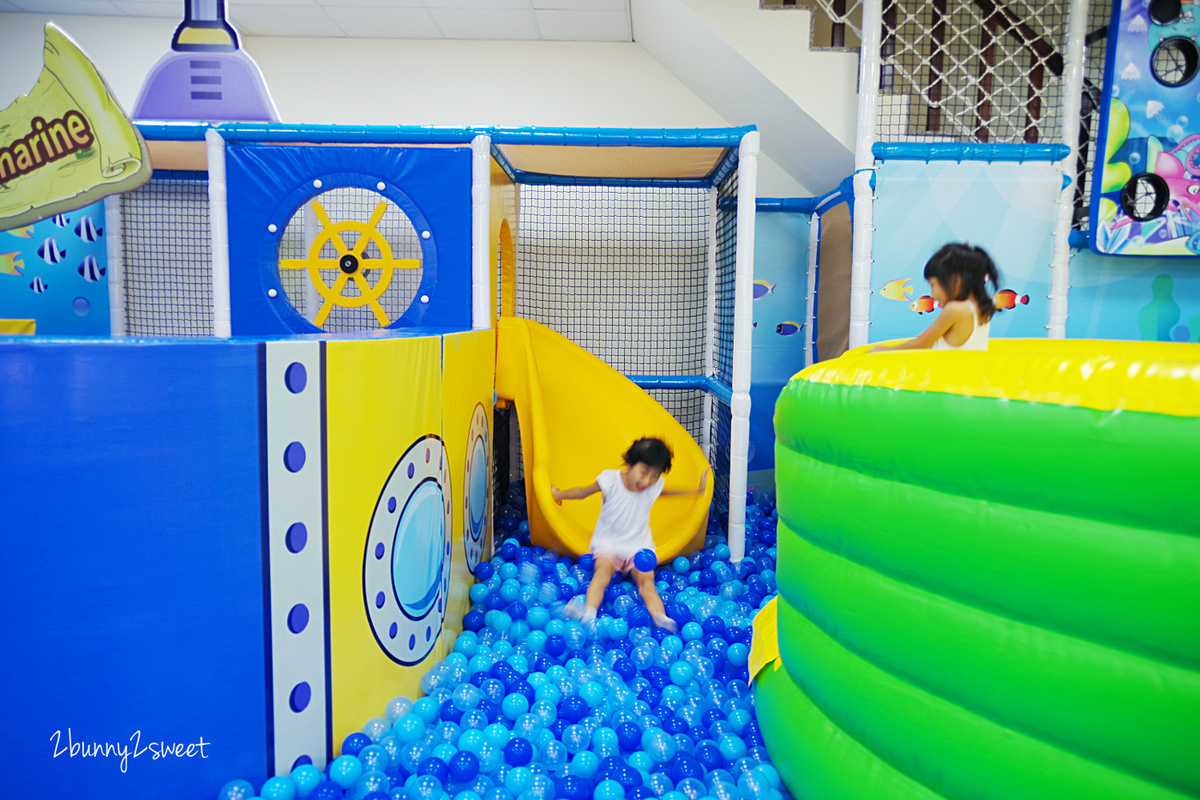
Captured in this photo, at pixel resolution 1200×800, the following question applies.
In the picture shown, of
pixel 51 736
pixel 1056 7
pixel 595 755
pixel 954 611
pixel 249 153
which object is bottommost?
pixel 595 755

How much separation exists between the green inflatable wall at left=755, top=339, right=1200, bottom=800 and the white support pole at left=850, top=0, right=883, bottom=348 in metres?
1.72

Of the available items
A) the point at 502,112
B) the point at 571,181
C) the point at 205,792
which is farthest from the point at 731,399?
the point at 502,112

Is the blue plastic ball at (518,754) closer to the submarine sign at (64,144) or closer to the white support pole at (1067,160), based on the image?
the submarine sign at (64,144)

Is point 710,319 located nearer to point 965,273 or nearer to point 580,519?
point 580,519

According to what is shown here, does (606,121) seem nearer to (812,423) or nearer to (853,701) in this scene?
(812,423)

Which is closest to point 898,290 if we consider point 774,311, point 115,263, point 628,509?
point 774,311

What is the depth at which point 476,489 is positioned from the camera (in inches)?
82.5

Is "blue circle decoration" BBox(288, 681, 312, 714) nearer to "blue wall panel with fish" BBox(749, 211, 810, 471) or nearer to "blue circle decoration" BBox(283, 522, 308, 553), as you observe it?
"blue circle decoration" BBox(283, 522, 308, 553)

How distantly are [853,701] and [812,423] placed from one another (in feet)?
1.41

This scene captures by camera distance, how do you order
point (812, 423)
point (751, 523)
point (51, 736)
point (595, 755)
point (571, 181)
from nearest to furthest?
point (51, 736), point (812, 423), point (595, 755), point (751, 523), point (571, 181)

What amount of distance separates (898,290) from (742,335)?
2.81 ft

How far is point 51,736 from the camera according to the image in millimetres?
986

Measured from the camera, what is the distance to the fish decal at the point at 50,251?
317 centimetres

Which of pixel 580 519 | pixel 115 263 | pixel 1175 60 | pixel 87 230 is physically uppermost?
pixel 1175 60
